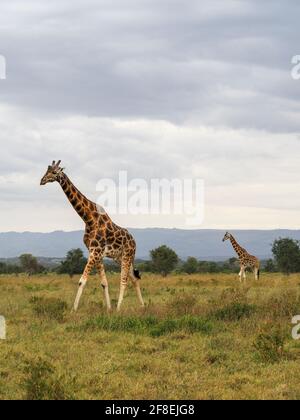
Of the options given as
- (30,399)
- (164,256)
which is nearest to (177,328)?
(30,399)

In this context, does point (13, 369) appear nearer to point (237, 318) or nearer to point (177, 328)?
point (177, 328)

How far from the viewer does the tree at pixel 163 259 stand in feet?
177

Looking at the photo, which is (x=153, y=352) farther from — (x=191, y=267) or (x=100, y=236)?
(x=191, y=267)

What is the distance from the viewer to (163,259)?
5397cm

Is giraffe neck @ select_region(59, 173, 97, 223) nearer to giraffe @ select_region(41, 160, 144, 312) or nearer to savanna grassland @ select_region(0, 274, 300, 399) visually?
giraffe @ select_region(41, 160, 144, 312)

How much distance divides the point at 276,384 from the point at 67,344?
419 centimetres

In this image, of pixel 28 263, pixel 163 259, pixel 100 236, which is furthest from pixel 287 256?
pixel 100 236


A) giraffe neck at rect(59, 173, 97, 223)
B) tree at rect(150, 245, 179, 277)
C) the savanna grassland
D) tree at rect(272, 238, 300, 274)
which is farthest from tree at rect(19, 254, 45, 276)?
giraffe neck at rect(59, 173, 97, 223)

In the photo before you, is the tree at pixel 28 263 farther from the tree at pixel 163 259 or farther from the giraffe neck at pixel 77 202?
the giraffe neck at pixel 77 202

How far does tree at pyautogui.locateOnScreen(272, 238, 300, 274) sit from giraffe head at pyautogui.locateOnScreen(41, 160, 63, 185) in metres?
39.3

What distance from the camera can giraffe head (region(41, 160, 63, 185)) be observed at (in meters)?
16.2

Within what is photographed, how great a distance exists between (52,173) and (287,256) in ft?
130

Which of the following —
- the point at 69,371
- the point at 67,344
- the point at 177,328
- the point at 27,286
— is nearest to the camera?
the point at 69,371

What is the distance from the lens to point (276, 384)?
8781 mm
